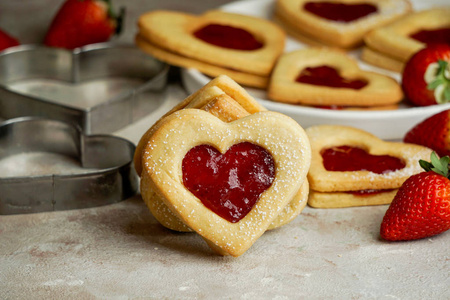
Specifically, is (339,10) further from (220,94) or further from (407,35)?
(220,94)

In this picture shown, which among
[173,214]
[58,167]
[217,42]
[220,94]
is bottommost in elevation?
[58,167]

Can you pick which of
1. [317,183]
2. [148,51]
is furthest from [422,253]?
[148,51]

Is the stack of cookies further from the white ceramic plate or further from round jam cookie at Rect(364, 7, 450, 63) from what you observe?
round jam cookie at Rect(364, 7, 450, 63)

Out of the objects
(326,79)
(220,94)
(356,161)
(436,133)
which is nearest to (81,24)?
(326,79)

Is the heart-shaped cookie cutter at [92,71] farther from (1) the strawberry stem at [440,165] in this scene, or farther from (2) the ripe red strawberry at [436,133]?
(1) the strawberry stem at [440,165]

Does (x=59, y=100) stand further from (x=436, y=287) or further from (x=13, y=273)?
(x=436, y=287)

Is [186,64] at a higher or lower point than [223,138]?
lower

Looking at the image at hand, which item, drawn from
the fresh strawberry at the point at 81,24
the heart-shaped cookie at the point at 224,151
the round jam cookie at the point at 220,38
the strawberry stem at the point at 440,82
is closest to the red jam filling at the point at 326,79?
the round jam cookie at the point at 220,38
